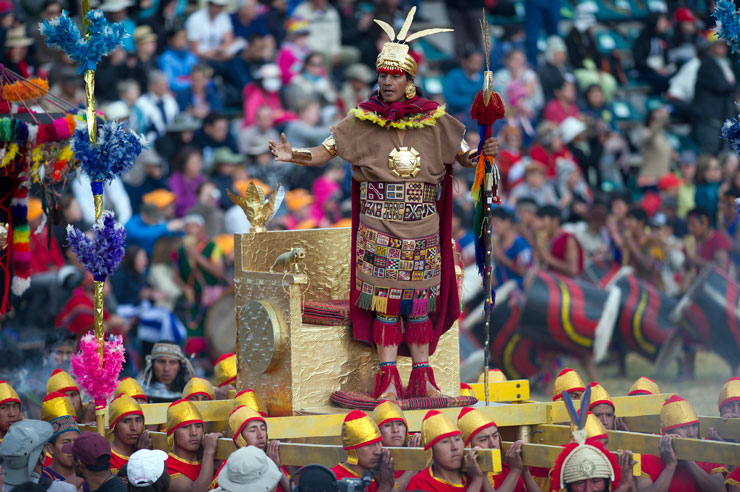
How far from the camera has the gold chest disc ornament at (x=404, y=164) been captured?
876 centimetres

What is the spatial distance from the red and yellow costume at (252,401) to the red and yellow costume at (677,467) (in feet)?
8.55

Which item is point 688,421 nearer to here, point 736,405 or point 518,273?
point 736,405

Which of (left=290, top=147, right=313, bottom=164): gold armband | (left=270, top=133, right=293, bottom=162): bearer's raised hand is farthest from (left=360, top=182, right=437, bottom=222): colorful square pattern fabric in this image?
(left=270, top=133, right=293, bottom=162): bearer's raised hand

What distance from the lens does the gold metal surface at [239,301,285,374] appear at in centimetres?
923

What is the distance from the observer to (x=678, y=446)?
324 inches

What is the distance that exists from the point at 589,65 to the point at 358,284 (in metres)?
→ 12.0

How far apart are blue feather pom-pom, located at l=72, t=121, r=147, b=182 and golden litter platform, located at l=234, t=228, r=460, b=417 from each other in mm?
1190

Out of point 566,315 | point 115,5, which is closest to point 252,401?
point 566,315

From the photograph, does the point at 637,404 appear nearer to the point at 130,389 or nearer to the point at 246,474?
the point at 246,474

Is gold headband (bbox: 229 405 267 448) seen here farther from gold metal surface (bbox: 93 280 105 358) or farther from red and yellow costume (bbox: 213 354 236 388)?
red and yellow costume (bbox: 213 354 236 388)

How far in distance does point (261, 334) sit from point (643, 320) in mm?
6183

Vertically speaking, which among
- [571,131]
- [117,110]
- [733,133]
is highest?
[571,131]

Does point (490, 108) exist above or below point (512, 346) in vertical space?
above

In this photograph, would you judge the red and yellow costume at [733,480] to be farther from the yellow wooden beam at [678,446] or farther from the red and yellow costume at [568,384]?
the red and yellow costume at [568,384]
